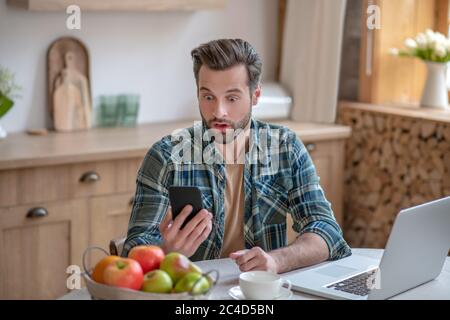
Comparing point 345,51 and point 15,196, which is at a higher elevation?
point 345,51

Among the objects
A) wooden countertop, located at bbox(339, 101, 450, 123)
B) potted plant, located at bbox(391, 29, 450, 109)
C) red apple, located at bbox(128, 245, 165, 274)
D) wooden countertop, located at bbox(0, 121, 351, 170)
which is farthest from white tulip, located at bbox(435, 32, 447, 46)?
red apple, located at bbox(128, 245, 165, 274)

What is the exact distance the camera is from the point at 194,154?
2.49 meters

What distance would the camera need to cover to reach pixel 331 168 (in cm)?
404

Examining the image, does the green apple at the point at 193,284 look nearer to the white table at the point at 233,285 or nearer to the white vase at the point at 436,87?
the white table at the point at 233,285

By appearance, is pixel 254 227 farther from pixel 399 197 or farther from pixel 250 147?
pixel 399 197

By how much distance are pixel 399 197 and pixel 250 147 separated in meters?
1.53

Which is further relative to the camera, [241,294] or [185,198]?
[185,198]

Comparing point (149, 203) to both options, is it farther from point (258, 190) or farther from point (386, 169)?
point (386, 169)

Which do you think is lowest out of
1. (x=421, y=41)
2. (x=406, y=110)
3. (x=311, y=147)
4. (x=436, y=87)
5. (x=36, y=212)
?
(x=36, y=212)

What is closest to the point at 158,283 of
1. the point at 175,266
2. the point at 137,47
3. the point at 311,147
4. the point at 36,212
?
the point at 175,266

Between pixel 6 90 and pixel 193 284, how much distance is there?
2114 millimetres

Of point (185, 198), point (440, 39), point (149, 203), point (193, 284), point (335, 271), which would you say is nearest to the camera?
point (193, 284)
